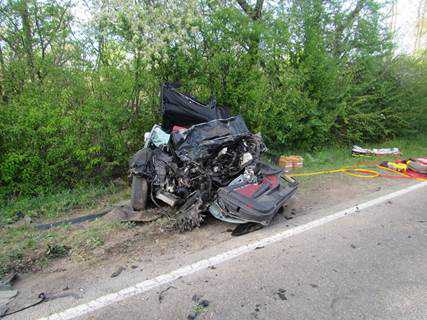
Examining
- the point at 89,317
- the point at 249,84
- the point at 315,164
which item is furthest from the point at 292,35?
the point at 89,317

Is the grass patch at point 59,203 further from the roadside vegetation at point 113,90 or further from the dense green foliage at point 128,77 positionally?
the dense green foliage at point 128,77

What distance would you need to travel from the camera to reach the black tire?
470 centimetres

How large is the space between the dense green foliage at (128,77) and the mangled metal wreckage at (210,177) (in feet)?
5.03

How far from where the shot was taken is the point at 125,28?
5617 millimetres

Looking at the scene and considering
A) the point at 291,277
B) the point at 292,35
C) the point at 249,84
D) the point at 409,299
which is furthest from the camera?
the point at 292,35

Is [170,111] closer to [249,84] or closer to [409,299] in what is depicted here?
[249,84]

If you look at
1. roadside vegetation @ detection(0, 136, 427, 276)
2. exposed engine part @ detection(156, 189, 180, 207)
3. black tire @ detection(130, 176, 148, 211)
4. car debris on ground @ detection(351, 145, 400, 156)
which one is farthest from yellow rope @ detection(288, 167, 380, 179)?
black tire @ detection(130, 176, 148, 211)

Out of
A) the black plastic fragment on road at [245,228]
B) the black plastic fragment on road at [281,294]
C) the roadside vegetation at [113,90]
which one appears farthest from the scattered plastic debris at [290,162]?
the black plastic fragment on road at [281,294]

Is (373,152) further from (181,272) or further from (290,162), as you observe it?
(181,272)

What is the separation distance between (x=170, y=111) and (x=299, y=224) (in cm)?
282

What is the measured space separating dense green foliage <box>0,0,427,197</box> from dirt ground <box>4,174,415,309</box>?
96.2 inches

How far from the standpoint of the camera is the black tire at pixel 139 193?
470 centimetres

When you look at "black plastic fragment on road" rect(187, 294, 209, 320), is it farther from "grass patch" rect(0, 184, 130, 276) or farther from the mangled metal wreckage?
"grass patch" rect(0, 184, 130, 276)

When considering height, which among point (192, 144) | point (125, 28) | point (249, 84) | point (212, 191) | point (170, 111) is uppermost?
point (125, 28)
